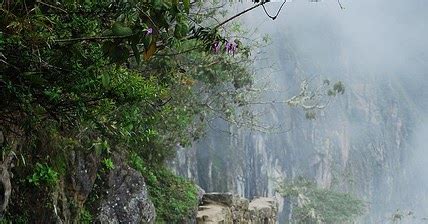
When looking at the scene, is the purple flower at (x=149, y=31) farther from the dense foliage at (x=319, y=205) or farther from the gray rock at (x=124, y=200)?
the dense foliage at (x=319, y=205)

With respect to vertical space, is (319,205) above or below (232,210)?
below

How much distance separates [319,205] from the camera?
58.2 ft

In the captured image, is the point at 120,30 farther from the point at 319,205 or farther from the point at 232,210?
the point at 319,205

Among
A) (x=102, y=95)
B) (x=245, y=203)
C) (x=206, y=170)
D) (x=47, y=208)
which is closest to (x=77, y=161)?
(x=47, y=208)

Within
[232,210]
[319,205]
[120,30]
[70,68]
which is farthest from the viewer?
[319,205]

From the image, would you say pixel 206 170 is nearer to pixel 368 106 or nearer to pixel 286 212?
pixel 286 212

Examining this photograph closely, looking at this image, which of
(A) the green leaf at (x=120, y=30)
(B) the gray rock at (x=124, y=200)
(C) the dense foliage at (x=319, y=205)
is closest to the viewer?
(A) the green leaf at (x=120, y=30)

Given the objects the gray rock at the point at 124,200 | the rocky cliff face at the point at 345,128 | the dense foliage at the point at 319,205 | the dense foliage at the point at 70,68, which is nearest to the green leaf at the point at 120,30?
the dense foliage at the point at 70,68

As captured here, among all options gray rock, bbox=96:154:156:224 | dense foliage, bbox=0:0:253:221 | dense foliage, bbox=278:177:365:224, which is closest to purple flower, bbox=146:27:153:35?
dense foliage, bbox=0:0:253:221

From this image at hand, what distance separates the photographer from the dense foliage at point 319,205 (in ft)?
56.2

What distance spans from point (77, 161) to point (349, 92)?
26.9 meters

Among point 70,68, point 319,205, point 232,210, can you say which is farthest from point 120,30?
point 319,205

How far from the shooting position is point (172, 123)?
587cm

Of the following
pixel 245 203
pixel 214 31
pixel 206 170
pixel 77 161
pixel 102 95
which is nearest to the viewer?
pixel 214 31
